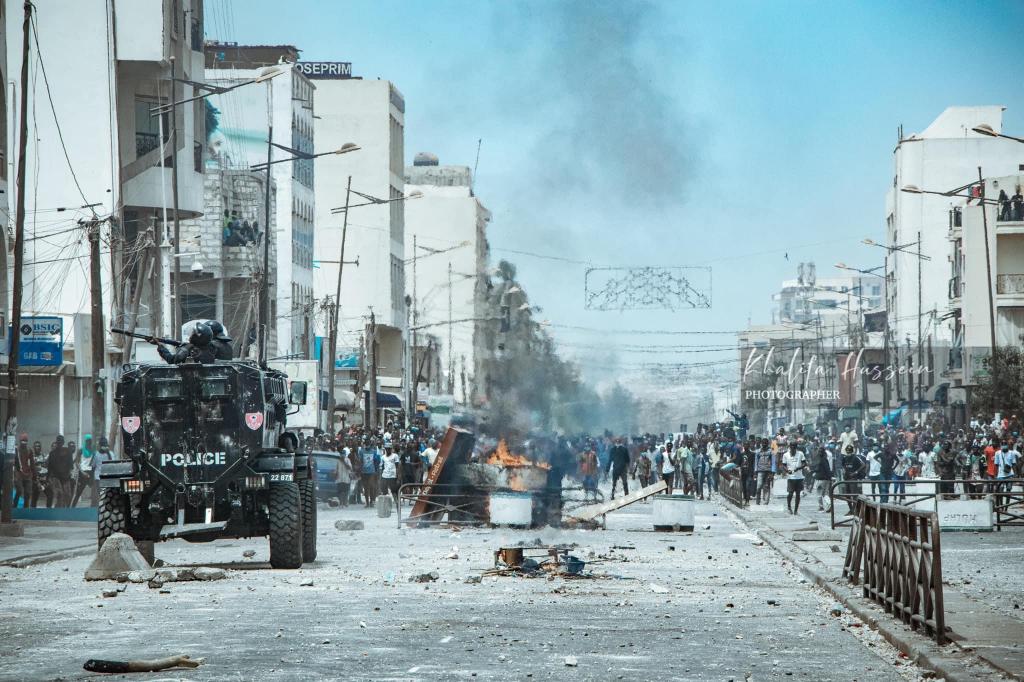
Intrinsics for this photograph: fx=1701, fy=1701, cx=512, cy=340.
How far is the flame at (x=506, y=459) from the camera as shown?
35.5 meters

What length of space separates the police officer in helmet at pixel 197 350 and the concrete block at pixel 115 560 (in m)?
2.67

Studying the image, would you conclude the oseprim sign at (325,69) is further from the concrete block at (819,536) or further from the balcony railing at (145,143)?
the concrete block at (819,536)

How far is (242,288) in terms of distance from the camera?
70438 mm

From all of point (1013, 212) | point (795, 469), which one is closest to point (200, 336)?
point (795, 469)

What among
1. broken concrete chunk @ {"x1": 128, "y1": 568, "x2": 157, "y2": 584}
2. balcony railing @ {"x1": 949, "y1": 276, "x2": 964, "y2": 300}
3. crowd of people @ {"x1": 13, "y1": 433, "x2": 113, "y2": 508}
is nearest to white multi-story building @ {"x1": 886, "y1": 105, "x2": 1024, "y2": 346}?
balcony railing @ {"x1": 949, "y1": 276, "x2": 964, "y2": 300}

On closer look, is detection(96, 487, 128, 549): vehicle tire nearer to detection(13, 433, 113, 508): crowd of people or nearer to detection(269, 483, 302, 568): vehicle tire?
detection(269, 483, 302, 568): vehicle tire

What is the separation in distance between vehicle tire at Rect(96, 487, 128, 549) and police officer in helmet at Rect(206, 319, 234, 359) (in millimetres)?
2199

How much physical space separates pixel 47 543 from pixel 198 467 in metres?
6.36

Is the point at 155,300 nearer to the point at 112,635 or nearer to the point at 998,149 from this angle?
the point at 112,635

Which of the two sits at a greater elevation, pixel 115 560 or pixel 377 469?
pixel 377 469

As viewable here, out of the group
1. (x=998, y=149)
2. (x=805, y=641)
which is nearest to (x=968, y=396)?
(x=998, y=149)

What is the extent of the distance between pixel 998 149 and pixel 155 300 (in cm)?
6418

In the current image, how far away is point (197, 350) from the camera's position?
21766mm

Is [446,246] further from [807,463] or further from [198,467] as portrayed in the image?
[198,467]
